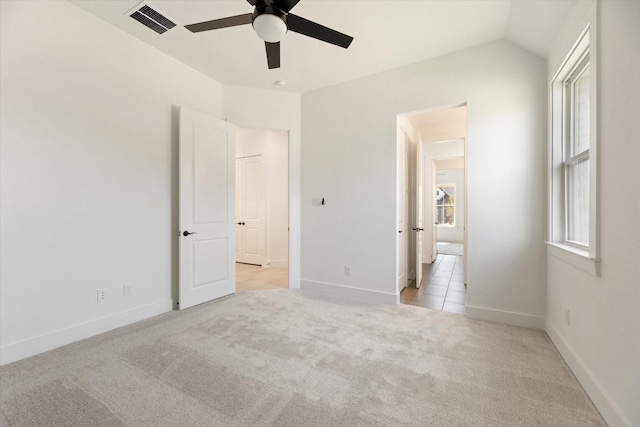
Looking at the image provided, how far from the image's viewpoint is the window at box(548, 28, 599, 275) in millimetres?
2160

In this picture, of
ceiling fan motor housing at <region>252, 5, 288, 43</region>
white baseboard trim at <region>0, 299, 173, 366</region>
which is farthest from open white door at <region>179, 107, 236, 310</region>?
ceiling fan motor housing at <region>252, 5, 288, 43</region>

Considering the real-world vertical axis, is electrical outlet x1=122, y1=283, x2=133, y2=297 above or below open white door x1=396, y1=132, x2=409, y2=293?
below

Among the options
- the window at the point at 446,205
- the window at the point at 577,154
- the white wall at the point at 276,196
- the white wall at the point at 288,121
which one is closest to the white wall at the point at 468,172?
the white wall at the point at 288,121

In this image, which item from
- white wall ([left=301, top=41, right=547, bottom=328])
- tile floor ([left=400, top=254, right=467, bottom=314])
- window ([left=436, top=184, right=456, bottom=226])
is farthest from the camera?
window ([left=436, top=184, right=456, bottom=226])

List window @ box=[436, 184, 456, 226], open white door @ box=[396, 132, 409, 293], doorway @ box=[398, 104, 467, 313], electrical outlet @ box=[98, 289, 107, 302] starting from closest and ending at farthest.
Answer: electrical outlet @ box=[98, 289, 107, 302], open white door @ box=[396, 132, 409, 293], doorway @ box=[398, 104, 467, 313], window @ box=[436, 184, 456, 226]

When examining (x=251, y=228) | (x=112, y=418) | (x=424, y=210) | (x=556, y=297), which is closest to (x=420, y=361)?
(x=556, y=297)

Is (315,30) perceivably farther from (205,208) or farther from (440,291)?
(440,291)

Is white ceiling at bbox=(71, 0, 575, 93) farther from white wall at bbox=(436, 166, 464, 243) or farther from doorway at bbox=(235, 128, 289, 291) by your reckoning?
white wall at bbox=(436, 166, 464, 243)

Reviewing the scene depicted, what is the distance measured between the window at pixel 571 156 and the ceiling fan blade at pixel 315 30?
65.2 inches

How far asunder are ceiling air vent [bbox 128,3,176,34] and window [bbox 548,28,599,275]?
132 inches

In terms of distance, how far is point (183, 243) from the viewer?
3281mm

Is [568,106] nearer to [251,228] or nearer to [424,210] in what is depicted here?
[424,210]

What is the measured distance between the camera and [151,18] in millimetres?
2566

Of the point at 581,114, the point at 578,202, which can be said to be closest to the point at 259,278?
the point at 578,202
